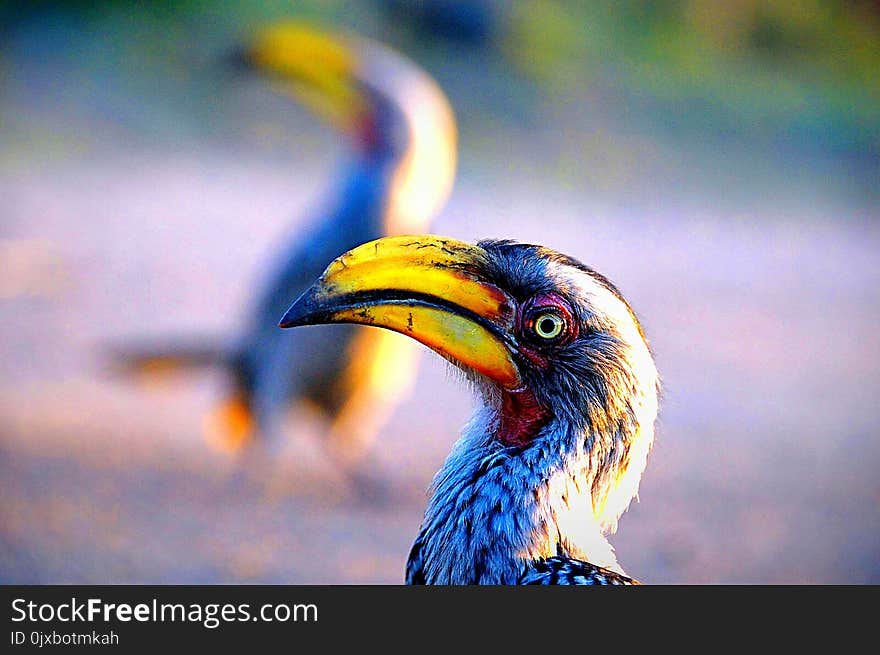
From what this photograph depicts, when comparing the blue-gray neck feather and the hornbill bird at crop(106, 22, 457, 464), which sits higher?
the hornbill bird at crop(106, 22, 457, 464)

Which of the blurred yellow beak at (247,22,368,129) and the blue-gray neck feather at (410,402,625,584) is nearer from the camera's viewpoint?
the blue-gray neck feather at (410,402,625,584)

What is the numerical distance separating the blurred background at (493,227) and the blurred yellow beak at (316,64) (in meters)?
0.65

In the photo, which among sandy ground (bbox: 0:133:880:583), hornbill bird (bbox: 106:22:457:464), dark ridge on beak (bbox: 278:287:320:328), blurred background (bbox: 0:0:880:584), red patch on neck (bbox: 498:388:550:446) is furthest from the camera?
blurred background (bbox: 0:0:880:584)

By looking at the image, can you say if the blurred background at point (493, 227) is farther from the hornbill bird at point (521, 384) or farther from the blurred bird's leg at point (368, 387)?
the hornbill bird at point (521, 384)

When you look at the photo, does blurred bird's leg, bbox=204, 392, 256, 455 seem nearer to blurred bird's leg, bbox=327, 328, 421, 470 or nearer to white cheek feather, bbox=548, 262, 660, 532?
blurred bird's leg, bbox=327, 328, 421, 470

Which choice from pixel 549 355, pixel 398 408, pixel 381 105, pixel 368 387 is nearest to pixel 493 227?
pixel 398 408

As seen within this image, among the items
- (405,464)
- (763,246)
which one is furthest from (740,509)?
(763,246)

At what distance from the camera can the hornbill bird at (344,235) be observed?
155 inches

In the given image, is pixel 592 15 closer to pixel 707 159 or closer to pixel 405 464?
pixel 707 159

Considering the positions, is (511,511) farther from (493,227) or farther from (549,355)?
(493,227)

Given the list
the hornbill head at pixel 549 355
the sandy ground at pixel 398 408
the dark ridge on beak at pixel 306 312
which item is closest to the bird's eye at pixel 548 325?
the hornbill head at pixel 549 355

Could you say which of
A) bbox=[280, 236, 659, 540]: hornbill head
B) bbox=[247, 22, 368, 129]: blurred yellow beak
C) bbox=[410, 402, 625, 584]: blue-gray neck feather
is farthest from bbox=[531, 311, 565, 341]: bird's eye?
bbox=[247, 22, 368, 129]: blurred yellow beak

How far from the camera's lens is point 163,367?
4.08 meters

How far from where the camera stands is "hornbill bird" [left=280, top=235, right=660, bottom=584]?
1.63m
